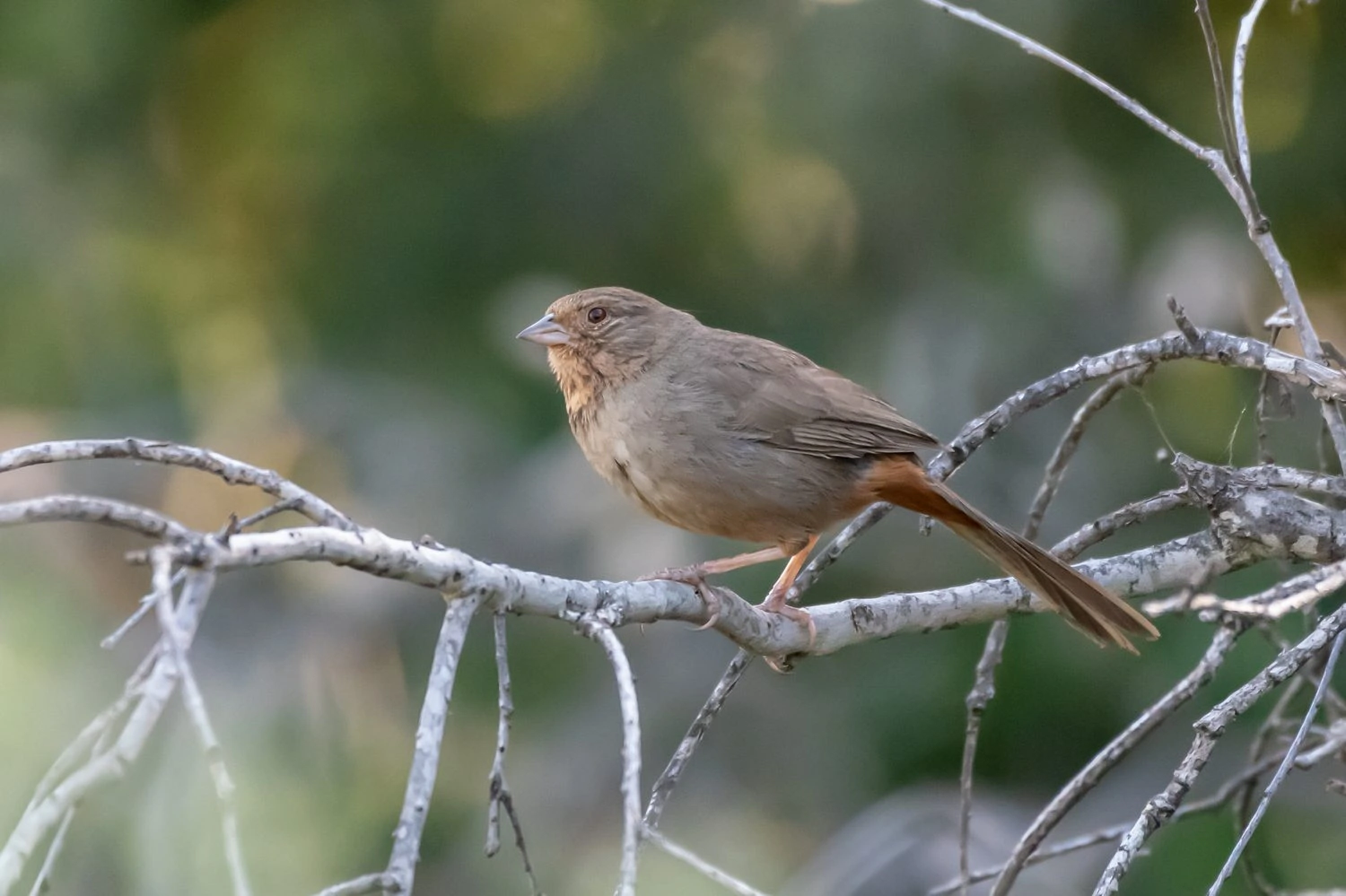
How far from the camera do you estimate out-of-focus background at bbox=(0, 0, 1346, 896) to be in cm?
601

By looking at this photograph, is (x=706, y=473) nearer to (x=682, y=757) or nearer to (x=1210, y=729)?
(x=682, y=757)

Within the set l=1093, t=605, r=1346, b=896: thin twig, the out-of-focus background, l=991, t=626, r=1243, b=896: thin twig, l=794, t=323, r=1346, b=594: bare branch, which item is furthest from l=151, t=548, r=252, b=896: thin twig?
the out-of-focus background

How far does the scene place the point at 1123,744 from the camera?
115 inches

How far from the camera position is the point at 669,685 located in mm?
7059

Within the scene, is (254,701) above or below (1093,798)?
above

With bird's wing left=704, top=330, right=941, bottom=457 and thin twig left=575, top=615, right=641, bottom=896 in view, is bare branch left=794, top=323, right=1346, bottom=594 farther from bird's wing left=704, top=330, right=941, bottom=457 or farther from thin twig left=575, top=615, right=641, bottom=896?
thin twig left=575, top=615, right=641, bottom=896

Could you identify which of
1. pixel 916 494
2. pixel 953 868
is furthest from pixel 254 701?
pixel 916 494

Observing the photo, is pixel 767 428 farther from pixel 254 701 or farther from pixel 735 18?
pixel 735 18

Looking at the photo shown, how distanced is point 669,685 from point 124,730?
5.50m

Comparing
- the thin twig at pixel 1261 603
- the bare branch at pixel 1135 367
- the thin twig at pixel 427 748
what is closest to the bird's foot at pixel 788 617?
the bare branch at pixel 1135 367

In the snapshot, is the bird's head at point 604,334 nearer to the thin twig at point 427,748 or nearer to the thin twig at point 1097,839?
the thin twig at point 1097,839

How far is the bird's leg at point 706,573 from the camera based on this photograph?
311 cm

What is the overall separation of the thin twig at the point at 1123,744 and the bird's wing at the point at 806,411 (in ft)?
4.31

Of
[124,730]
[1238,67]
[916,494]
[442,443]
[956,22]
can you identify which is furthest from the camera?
[442,443]
